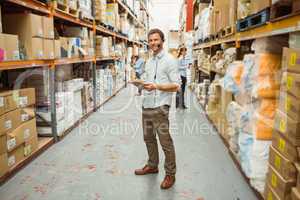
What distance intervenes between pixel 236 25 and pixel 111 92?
198 inches

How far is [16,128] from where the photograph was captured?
9.50 ft

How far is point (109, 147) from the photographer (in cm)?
366

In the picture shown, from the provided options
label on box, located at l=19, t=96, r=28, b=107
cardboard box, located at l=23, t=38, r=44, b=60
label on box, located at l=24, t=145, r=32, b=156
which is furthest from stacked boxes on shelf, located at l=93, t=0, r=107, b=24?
label on box, located at l=24, t=145, r=32, b=156

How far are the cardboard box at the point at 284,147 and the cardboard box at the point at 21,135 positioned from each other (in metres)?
2.60

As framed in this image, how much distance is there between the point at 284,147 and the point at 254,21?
149 centimetres

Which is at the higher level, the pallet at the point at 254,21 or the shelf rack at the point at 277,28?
the pallet at the point at 254,21

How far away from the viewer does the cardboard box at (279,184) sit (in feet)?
5.85

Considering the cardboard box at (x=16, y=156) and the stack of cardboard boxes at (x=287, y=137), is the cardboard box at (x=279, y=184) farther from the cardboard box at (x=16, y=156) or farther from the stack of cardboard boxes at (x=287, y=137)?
the cardboard box at (x=16, y=156)

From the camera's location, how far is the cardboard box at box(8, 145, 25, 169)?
9.09ft

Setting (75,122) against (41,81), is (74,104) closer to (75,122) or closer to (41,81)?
(75,122)

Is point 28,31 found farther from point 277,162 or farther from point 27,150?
point 277,162

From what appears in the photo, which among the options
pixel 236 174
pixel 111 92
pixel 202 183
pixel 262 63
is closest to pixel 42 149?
→ pixel 202 183

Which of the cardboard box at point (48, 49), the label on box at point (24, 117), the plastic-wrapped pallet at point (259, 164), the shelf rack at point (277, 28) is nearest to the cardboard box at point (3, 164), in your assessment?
the label on box at point (24, 117)

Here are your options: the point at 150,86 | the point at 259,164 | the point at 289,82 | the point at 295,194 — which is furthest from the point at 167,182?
the point at 289,82
